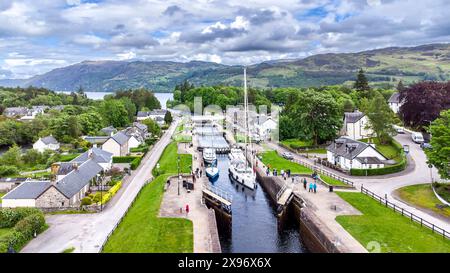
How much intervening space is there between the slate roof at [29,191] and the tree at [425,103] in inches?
2432

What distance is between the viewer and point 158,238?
98.9ft

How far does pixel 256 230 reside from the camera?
37.3 metres

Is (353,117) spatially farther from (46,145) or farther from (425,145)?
(46,145)

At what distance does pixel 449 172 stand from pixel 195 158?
40.8 meters

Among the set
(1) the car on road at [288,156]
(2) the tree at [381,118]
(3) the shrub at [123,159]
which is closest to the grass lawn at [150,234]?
(3) the shrub at [123,159]

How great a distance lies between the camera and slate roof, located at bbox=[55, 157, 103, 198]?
42.6m

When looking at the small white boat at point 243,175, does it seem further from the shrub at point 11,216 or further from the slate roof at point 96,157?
the shrub at point 11,216

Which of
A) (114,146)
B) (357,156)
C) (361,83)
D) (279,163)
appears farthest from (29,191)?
(361,83)

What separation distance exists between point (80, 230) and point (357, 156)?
3843 centimetres

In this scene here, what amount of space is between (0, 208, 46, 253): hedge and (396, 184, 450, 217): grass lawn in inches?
Answer: 1373

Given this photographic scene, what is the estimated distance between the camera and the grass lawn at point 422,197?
3805 cm

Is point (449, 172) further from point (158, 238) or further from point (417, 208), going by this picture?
point (158, 238)

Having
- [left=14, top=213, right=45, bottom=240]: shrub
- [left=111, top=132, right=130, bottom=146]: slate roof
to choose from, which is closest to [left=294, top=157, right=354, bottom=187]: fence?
[left=111, top=132, right=130, bottom=146]: slate roof

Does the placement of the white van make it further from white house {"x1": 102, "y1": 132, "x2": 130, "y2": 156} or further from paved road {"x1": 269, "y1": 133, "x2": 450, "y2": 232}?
white house {"x1": 102, "y1": 132, "x2": 130, "y2": 156}
